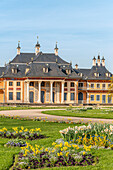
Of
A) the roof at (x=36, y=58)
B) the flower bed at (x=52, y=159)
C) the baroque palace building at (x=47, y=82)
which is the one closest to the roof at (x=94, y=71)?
the baroque palace building at (x=47, y=82)

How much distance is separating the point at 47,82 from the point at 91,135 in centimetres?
5037

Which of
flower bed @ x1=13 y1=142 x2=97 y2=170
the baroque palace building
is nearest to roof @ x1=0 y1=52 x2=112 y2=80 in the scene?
the baroque palace building

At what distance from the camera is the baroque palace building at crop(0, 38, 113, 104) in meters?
61.8

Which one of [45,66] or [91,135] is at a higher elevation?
[45,66]

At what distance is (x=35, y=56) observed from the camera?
69.0 metres

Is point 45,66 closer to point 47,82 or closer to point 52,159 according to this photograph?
point 47,82

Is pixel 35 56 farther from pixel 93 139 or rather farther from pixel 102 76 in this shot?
pixel 93 139

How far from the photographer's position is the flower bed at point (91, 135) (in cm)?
1191

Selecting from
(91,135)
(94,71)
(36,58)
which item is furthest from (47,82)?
(91,135)

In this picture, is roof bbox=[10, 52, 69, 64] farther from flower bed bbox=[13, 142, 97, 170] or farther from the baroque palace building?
flower bed bbox=[13, 142, 97, 170]

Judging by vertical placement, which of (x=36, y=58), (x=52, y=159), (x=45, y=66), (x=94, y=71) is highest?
(x=36, y=58)

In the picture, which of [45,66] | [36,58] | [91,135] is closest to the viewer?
[91,135]

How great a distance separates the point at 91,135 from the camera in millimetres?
12609

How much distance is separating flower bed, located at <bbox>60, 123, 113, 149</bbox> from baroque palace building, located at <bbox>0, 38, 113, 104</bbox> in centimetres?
4796
